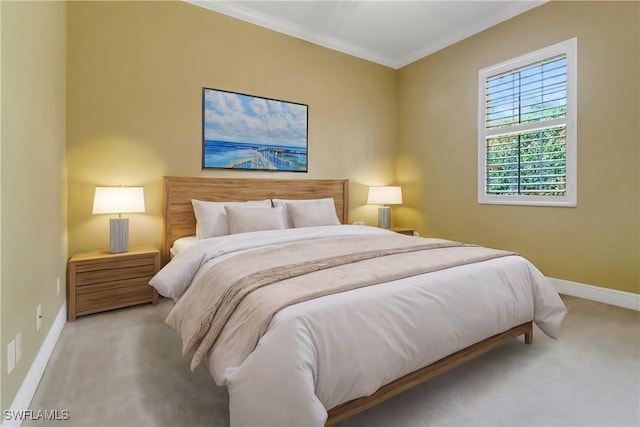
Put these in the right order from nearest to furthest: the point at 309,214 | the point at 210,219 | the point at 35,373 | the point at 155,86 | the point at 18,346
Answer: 1. the point at 18,346
2. the point at 35,373
3. the point at 210,219
4. the point at 155,86
5. the point at 309,214

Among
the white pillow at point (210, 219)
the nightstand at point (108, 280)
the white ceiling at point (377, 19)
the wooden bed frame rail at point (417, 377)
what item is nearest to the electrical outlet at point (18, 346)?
the nightstand at point (108, 280)

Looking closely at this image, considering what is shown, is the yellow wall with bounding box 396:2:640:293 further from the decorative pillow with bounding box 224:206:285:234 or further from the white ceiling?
the decorative pillow with bounding box 224:206:285:234

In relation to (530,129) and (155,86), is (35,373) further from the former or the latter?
(530,129)

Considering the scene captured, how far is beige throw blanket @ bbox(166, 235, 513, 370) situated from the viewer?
4.44ft

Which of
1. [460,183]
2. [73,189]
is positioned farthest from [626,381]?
[73,189]

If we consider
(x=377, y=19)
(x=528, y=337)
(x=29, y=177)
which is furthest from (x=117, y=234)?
(x=377, y=19)

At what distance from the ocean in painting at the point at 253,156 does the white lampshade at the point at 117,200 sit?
0.83 m

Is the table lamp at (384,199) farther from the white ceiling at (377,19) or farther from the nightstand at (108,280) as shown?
the nightstand at (108,280)

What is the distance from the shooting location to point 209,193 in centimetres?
339

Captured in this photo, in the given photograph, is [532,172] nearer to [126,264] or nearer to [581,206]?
[581,206]

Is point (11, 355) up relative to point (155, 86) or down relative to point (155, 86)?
down

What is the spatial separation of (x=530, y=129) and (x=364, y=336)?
10.7 feet

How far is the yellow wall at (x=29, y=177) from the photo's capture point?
130 cm

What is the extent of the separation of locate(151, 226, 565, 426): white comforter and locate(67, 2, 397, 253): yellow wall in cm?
157
